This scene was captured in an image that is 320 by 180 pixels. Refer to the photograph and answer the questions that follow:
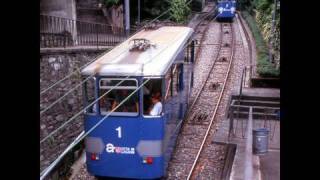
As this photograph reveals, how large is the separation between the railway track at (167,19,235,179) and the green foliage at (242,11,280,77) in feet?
4.87

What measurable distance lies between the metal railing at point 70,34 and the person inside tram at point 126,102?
5.54m

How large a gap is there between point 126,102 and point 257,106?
6235mm

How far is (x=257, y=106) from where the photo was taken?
14.4 m

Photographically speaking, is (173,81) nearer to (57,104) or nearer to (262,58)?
(57,104)

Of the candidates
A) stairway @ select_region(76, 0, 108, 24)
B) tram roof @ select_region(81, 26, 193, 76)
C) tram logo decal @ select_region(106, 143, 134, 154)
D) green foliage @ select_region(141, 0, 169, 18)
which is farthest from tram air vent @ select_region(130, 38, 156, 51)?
stairway @ select_region(76, 0, 108, 24)

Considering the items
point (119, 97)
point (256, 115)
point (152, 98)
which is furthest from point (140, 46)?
point (256, 115)

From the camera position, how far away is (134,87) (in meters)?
9.25

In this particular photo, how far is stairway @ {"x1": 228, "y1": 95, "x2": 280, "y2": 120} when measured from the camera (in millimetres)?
13828

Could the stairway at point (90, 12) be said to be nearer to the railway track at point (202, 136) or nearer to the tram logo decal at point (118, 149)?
the railway track at point (202, 136)

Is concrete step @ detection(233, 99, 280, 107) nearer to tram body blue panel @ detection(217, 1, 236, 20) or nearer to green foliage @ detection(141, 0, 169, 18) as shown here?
green foliage @ detection(141, 0, 169, 18)

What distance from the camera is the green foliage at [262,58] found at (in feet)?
57.7
